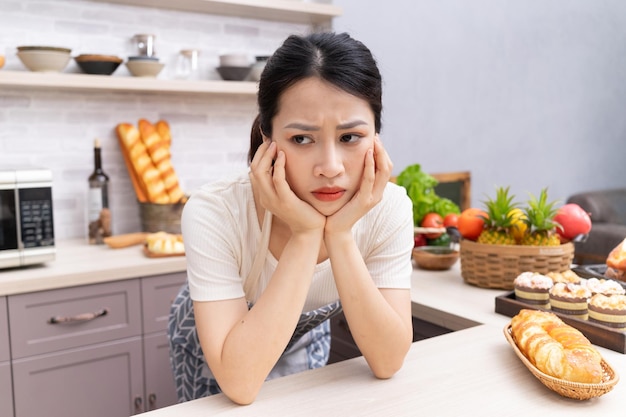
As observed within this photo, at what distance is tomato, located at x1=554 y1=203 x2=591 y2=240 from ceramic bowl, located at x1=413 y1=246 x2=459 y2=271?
39cm

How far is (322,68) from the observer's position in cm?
120

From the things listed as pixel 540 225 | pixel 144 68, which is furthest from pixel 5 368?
pixel 540 225

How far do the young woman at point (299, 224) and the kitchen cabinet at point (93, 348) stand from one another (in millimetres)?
1242

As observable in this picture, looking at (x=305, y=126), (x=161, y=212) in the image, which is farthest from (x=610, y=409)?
(x=161, y=212)

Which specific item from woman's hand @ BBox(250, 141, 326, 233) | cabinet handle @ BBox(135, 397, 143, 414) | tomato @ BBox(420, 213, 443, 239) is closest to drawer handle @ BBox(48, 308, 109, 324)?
cabinet handle @ BBox(135, 397, 143, 414)

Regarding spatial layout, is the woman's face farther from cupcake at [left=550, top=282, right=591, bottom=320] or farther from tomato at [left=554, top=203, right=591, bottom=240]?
tomato at [left=554, top=203, right=591, bottom=240]

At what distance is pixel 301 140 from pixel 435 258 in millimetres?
1083

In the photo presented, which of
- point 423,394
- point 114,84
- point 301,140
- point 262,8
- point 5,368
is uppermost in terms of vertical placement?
point 262,8

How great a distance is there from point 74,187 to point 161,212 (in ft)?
1.50

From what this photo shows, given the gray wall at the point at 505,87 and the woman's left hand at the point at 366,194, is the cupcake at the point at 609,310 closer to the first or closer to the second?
the woman's left hand at the point at 366,194

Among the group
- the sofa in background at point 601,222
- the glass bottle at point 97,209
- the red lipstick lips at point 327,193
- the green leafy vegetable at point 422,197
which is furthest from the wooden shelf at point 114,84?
the sofa in background at point 601,222

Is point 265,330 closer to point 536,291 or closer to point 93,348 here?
point 536,291

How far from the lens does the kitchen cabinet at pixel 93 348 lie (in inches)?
88.5

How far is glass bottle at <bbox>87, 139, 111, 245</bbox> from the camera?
288 centimetres
